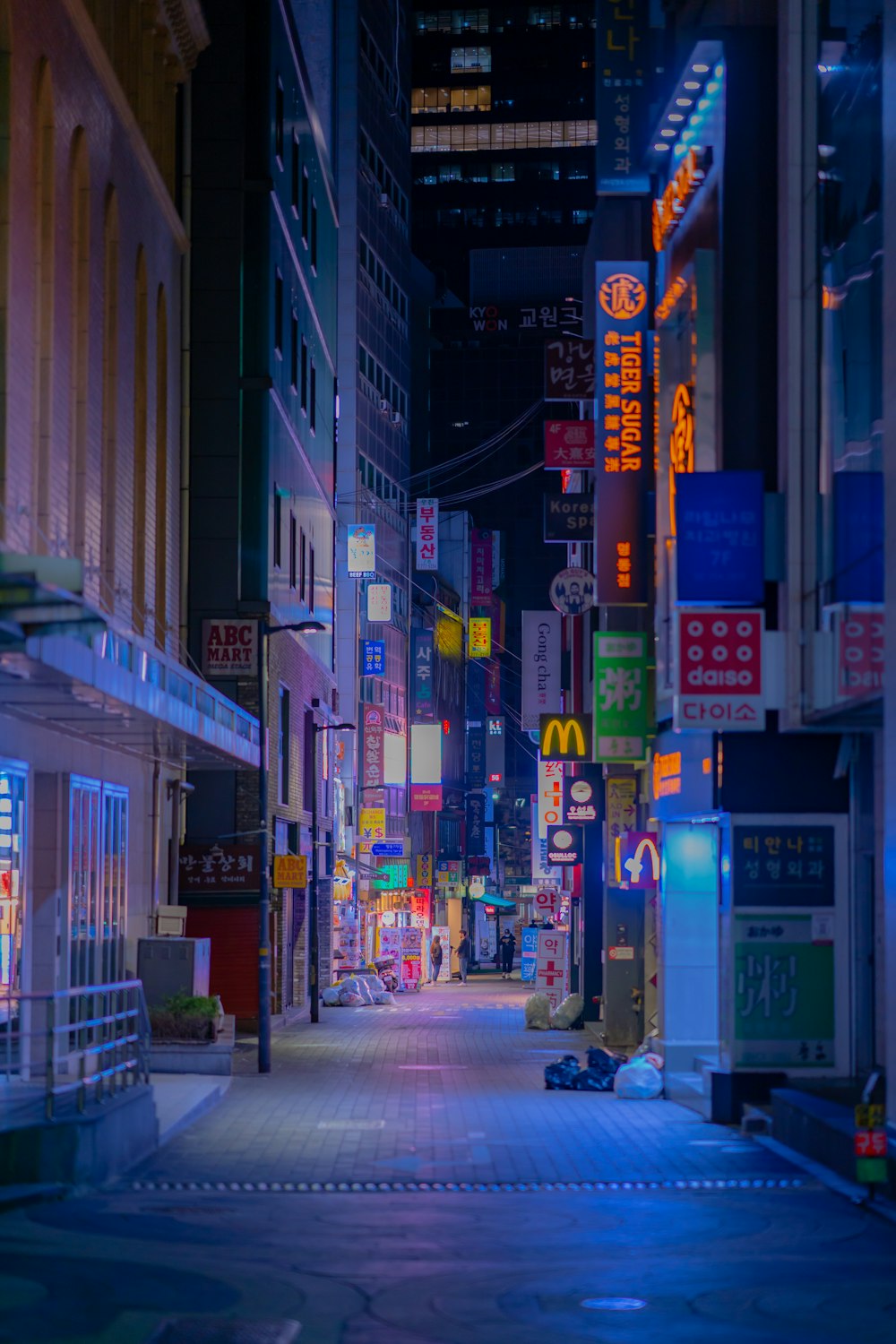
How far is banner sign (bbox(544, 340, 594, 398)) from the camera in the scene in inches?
1426

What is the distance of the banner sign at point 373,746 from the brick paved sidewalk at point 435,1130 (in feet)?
111

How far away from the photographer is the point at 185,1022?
29.1 m

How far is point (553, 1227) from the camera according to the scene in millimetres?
14867

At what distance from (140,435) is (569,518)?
1016 centimetres

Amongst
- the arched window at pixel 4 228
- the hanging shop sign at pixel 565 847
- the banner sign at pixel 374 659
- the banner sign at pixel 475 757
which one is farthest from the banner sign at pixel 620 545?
the banner sign at pixel 475 757

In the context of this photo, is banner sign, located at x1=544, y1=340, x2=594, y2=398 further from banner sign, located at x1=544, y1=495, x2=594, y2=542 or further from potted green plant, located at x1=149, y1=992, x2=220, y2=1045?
potted green plant, located at x1=149, y1=992, x2=220, y2=1045

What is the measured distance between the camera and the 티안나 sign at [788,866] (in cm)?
2355

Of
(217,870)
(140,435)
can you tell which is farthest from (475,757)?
(140,435)

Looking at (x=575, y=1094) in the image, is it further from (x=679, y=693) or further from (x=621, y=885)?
(x=679, y=693)

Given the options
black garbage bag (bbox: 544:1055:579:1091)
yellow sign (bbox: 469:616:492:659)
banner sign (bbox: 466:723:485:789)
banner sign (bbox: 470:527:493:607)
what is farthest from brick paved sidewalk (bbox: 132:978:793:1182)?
banner sign (bbox: 466:723:485:789)

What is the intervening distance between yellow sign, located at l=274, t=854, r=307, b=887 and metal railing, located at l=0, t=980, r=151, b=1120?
17.5m

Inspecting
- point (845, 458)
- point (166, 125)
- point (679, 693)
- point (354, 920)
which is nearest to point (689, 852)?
point (679, 693)

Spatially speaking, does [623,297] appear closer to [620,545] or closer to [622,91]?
[620,545]

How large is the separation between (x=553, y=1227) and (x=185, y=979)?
15562 mm
